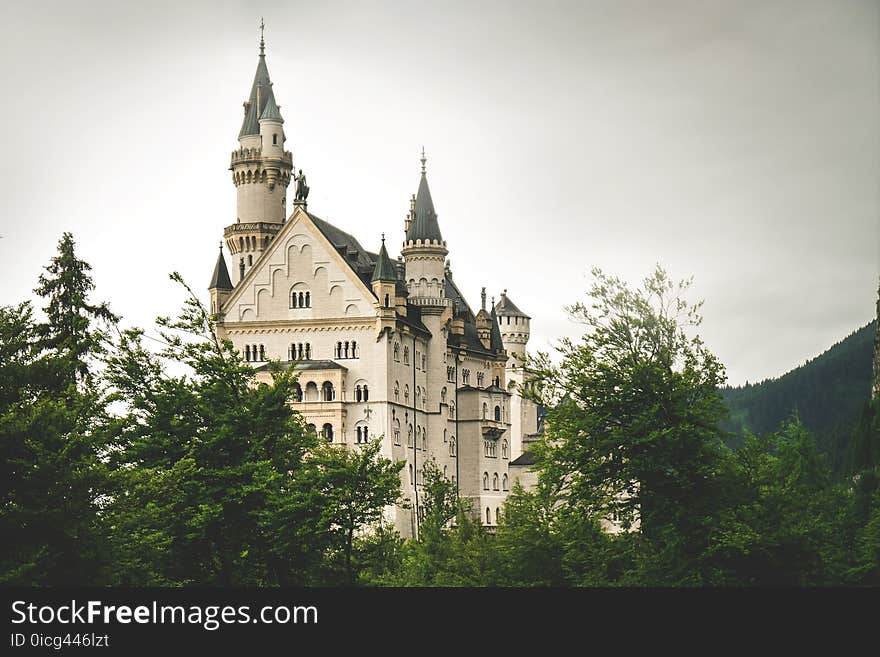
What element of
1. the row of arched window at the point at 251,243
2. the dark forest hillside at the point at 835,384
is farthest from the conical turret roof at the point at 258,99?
the dark forest hillside at the point at 835,384

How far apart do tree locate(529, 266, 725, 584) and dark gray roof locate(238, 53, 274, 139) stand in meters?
78.7

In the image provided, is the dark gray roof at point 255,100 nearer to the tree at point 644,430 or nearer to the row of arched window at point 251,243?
the row of arched window at point 251,243

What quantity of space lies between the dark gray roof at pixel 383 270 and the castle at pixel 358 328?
0.43 ft

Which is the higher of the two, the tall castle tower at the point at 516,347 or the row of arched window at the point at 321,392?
the tall castle tower at the point at 516,347

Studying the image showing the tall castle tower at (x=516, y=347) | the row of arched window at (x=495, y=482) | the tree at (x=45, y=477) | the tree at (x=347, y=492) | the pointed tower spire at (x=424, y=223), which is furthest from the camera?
the tall castle tower at (x=516, y=347)

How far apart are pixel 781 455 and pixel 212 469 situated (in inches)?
1379

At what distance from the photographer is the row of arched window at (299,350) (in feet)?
387

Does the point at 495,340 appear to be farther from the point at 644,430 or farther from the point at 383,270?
the point at 644,430

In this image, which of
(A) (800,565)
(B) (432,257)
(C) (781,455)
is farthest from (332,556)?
(B) (432,257)

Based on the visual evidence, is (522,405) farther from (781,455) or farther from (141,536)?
(141,536)

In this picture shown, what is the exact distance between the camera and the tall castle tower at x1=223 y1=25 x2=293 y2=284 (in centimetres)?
12581

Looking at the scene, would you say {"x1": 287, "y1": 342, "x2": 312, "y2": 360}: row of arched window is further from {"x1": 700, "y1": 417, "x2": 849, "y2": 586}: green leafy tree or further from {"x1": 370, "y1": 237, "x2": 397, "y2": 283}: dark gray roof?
{"x1": 700, "y1": 417, "x2": 849, "y2": 586}: green leafy tree

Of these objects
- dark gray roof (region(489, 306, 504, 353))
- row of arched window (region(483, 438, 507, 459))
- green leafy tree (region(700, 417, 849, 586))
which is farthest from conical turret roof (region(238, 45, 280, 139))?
green leafy tree (region(700, 417, 849, 586))

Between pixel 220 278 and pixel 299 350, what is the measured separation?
404 inches
